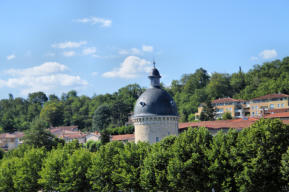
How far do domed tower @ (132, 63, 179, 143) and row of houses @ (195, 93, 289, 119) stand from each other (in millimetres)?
38651

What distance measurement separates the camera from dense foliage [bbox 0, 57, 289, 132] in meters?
114

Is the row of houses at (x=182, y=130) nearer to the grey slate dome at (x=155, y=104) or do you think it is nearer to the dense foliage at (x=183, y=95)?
the grey slate dome at (x=155, y=104)

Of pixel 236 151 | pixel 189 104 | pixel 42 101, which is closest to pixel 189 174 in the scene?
pixel 236 151

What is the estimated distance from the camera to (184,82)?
477 ft

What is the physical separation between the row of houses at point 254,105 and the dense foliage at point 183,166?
2056 inches

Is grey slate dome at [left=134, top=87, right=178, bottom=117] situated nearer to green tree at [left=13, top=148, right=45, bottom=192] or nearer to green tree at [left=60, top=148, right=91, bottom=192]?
green tree at [left=60, top=148, right=91, bottom=192]

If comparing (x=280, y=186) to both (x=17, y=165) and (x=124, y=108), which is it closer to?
(x=17, y=165)

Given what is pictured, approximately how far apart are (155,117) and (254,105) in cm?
5351

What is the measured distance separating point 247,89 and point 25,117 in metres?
90.6

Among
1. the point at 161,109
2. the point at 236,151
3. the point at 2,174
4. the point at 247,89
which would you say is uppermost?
the point at 247,89

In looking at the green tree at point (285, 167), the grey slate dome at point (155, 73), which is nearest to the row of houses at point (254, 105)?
the grey slate dome at point (155, 73)

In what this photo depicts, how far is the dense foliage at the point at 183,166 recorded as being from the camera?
33.8 meters

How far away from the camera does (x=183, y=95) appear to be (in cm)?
12888

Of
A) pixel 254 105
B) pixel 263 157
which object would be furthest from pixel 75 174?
pixel 254 105
